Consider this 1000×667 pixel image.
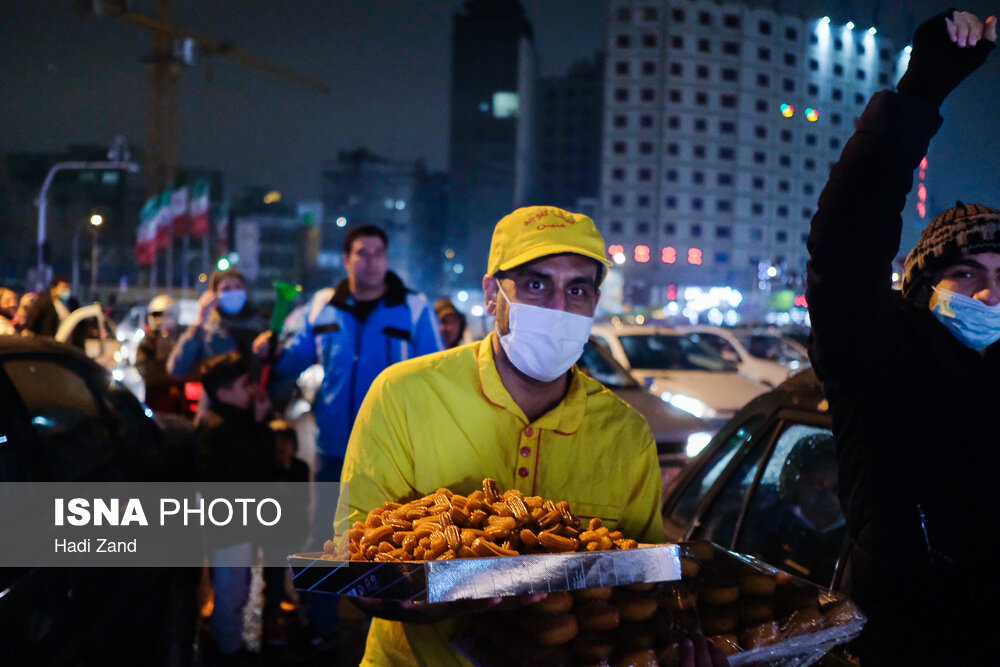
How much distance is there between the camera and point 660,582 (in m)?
1.78

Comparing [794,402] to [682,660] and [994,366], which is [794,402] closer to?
[994,366]

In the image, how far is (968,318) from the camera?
2.43 m

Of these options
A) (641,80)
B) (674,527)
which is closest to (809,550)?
(674,527)

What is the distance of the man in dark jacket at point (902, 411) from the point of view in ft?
7.17

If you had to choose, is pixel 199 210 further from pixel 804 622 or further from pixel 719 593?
pixel 804 622

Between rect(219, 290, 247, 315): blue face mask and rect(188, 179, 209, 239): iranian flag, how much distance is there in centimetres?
3615

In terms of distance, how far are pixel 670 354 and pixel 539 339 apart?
970 centimetres

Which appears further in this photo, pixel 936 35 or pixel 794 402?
pixel 794 402

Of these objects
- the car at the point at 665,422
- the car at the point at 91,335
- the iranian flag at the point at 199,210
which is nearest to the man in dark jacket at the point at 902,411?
the car at the point at 665,422

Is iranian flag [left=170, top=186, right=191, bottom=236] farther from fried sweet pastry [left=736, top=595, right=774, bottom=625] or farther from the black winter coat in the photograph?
fried sweet pastry [left=736, top=595, right=774, bottom=625]

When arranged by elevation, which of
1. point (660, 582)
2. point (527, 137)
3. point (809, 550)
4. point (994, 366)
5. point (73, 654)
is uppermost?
point (527, 137)

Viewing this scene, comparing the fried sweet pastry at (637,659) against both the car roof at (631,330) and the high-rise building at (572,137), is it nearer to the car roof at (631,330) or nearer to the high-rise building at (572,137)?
the car roof at (631,330)

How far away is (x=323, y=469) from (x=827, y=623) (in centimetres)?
383

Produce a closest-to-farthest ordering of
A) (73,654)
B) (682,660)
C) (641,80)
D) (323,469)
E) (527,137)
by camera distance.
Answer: (682,660) → (73,654) → (323,469) → (641,80) → (527,137)
